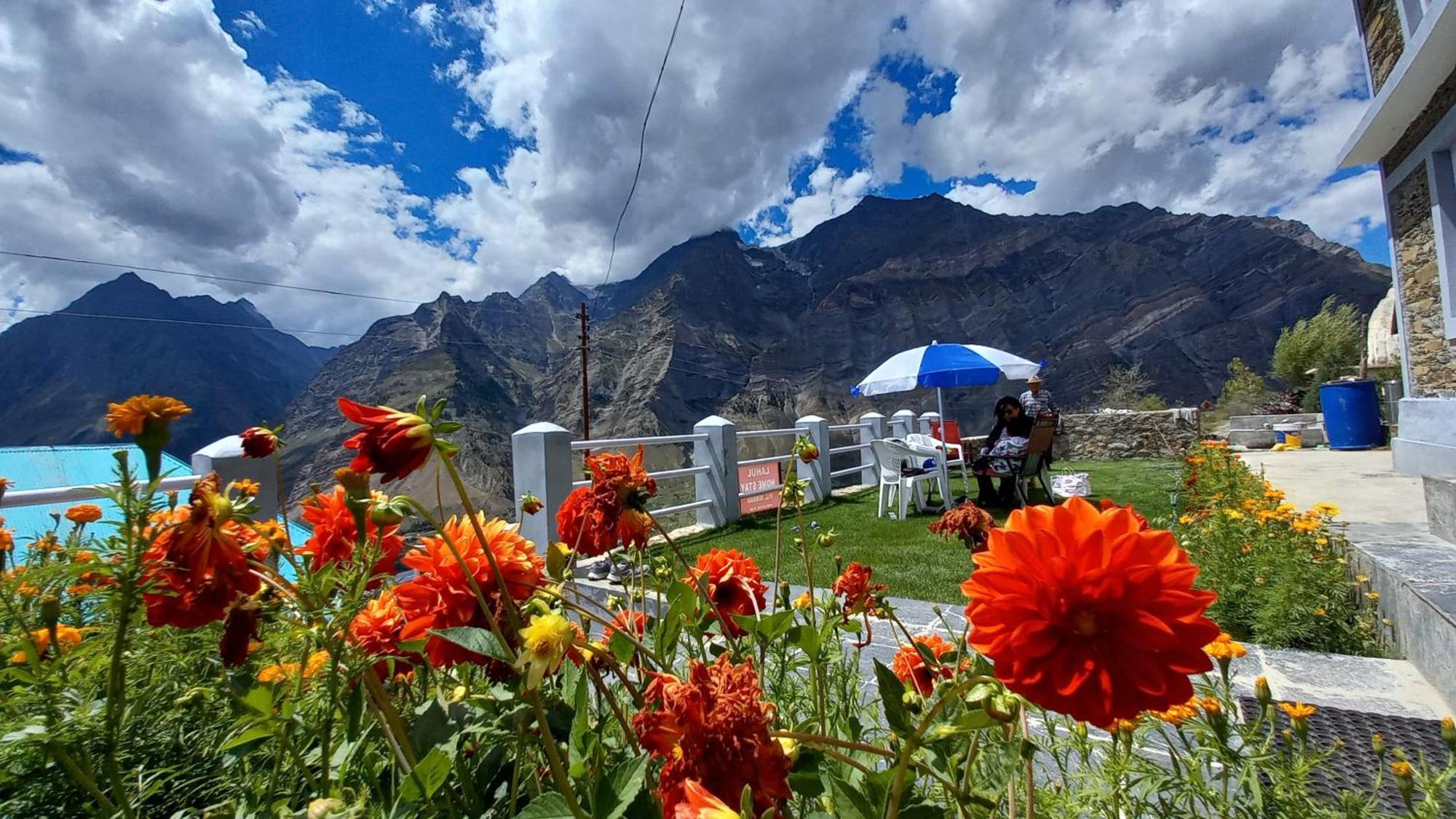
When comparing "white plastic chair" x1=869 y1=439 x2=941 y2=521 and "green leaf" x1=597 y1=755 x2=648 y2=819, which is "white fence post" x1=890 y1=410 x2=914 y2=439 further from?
"green leaf" x1=597 y1=755 x2=648 y2=819

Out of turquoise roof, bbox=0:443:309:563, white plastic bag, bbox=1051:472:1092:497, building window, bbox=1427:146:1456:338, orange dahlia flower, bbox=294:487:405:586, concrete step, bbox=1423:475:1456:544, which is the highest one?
building window, bbox=1427:146:1456:338

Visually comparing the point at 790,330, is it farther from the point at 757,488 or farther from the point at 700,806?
the point at 700,806

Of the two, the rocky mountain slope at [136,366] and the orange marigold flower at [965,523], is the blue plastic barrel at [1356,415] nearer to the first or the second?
the orange marigold flower at [965,523]

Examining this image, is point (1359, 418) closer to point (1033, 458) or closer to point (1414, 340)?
point (1414, 340)

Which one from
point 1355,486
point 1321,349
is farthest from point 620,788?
point 1321,349

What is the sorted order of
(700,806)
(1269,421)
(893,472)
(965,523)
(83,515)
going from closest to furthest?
(700,806)
(965,523)
(83,515)
(893,472)
(1269,421)

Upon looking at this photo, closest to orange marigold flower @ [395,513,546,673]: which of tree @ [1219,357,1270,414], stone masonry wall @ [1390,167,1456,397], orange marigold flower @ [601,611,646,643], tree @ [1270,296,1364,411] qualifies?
orange marigold flower @ [601,611,646,643]

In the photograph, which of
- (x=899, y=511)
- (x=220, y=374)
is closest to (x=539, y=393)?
(x=220, y=374)

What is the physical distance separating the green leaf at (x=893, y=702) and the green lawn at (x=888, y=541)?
1325mm

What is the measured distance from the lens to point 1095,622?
0.37 m

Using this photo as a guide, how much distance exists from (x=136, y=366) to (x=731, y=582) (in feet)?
361

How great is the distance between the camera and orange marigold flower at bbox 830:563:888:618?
787 mm

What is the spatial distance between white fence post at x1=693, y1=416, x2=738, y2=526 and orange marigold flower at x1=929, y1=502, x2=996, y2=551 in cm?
464

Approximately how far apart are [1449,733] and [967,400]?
169ft
